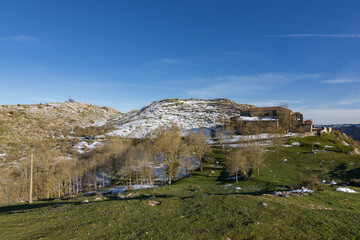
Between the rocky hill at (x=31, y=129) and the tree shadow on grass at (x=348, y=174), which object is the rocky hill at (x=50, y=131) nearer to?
the rocky hill at (x=31, y=129)

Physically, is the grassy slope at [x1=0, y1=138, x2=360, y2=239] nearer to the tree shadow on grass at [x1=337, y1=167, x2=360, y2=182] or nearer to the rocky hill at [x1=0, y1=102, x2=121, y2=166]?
the tree shadow on grass at [x1=337, y1=167, x2=360, y2=182]

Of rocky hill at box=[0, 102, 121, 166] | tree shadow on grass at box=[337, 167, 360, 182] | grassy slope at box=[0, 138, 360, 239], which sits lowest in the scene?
tree shadow on grass at box=[337, 167, 360, 182]

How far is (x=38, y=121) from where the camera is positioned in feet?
552

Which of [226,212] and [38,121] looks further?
[38,121]

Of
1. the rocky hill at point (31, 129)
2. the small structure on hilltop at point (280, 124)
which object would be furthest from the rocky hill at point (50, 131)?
the small structure on hilltop at point (280, 124)

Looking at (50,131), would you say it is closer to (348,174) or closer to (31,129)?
(31,129)

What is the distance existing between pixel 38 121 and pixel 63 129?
23.9m

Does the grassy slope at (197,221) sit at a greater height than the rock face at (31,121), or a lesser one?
lesser

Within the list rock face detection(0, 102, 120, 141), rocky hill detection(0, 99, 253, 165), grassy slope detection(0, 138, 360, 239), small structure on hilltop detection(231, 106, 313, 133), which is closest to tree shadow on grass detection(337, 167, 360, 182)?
grassy slope detection(0, 138, 360, 239)

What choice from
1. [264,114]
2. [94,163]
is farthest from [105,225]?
[264,114]

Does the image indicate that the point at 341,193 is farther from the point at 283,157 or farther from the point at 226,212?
the point at 283,157

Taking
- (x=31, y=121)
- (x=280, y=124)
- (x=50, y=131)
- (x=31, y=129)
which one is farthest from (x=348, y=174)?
(x=31, y=121)

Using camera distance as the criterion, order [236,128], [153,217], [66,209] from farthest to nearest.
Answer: [236,128] → [66,209] → [153,217]

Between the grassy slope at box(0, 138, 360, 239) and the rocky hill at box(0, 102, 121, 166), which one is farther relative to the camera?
the rocky hill at box(0, 102, 121, 166)
